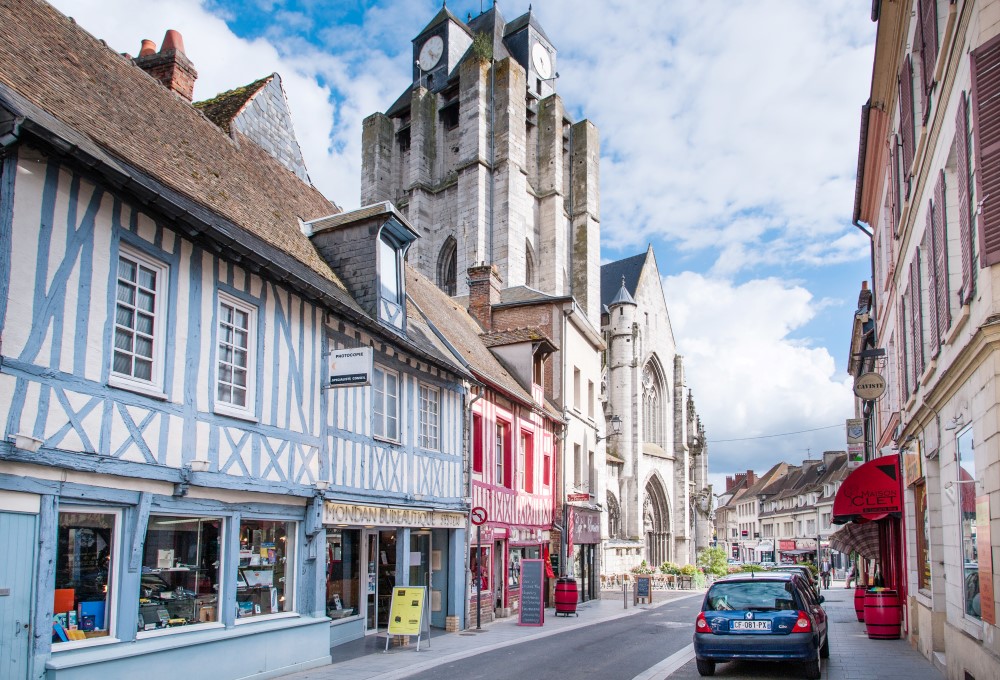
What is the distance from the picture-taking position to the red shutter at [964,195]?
7.22 m

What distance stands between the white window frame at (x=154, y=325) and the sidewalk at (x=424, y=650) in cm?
389

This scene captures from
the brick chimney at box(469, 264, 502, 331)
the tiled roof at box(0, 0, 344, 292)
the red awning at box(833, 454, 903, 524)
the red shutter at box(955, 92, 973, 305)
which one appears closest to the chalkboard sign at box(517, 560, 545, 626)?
the red awning at box(833, 454, 903, 524)

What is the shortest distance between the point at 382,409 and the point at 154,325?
5018mm

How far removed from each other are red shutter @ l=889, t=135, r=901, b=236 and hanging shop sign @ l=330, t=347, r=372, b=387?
7.68 metres

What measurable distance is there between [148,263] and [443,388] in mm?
7524

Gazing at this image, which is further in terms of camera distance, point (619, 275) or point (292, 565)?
point (619, 275)

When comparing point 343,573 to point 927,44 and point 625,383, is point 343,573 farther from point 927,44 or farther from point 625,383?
point 625,383

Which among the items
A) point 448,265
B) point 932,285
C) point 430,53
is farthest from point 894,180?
Answer: point 430,53

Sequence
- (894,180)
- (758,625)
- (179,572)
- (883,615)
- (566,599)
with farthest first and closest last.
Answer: (566,599) → (883,615) → (894,180) → (758,625) → (179,572)

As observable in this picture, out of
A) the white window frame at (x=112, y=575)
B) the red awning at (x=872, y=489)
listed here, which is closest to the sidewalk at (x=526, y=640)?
the red awning at (x=872, y=489)

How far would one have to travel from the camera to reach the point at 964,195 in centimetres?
738

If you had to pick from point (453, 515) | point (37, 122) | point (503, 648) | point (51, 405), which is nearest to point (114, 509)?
point (51, 405)

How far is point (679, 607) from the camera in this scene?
24734 mm

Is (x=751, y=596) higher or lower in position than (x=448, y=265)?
lower
